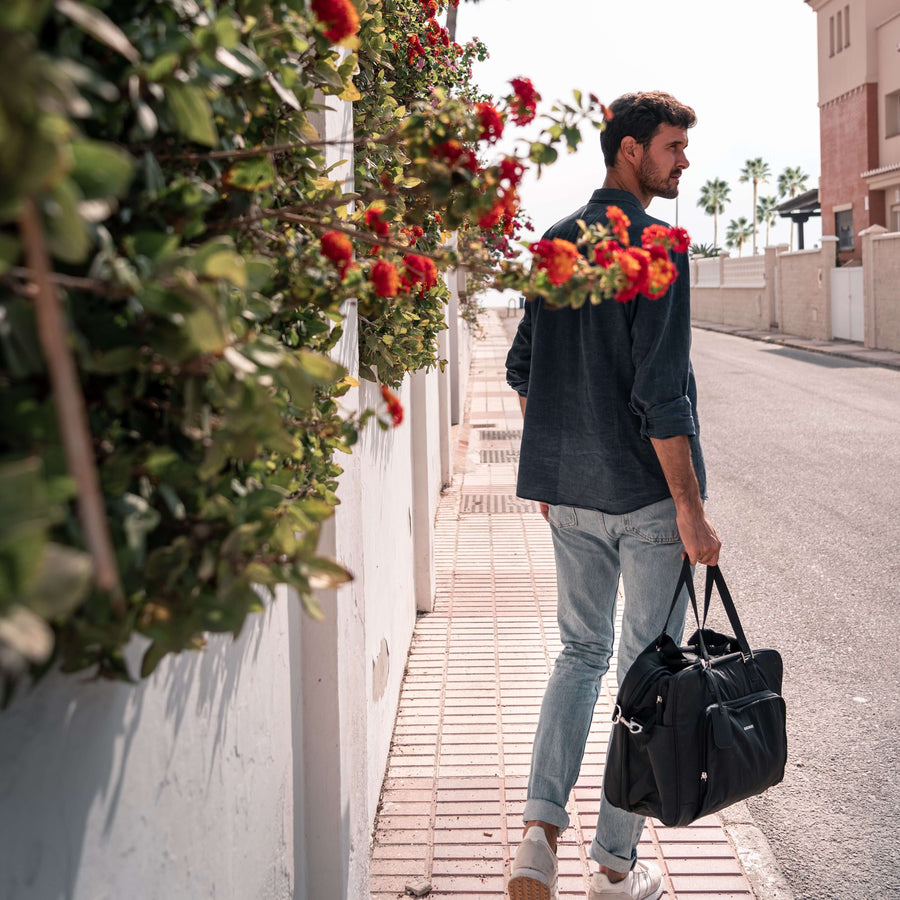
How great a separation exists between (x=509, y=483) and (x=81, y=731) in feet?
27.2

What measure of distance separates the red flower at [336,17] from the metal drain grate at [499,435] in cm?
1078

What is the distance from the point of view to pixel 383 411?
4.40ft

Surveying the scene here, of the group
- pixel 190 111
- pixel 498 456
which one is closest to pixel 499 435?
pixel 498 456

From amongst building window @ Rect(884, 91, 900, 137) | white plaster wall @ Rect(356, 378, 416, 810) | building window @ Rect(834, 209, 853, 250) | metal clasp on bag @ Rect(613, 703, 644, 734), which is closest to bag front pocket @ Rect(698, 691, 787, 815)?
metal clasp on bag @ Rect(613, 703, 644, 734)

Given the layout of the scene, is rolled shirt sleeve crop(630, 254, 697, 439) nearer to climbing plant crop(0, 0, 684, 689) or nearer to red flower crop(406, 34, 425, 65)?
climbing plant crop(0, 0, 684, 689)

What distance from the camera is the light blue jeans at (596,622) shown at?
2762 mm

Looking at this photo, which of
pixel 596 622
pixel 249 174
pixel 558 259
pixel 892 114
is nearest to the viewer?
pixel 249 174

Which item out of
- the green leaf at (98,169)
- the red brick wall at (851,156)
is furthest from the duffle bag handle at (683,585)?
the red brick wall at (851,156)

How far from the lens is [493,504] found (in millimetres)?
8445

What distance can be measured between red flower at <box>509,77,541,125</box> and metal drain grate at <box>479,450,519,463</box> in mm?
8981

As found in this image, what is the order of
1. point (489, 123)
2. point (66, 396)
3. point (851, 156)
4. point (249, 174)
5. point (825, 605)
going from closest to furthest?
point (66, 396) → point (249, 174) → point (489, 123) → point (825, 605) → point (851, 156)

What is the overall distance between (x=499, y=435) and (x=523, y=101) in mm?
10823

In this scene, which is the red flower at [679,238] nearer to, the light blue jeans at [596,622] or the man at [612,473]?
the man at [612,473]

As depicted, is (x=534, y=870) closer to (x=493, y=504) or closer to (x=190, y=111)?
(x=190, y=111)
